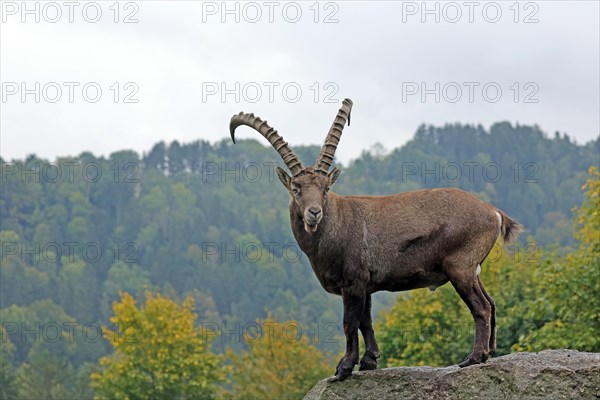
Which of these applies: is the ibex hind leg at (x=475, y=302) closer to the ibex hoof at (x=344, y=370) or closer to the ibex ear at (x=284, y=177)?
the ibex hoof at (x=344, y=370)

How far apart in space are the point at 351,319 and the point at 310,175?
2643mm

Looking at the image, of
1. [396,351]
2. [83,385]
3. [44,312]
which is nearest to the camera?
[396,351]

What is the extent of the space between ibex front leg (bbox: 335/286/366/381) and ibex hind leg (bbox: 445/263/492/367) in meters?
1.61

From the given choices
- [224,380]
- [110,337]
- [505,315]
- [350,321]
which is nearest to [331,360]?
[224,380]

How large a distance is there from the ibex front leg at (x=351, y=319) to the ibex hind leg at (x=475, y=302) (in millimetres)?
1610

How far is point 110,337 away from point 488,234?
174 ft

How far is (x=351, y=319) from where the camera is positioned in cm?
1814

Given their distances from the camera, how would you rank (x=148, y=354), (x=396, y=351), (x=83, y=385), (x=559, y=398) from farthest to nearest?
(x=83, y=385) → (x=148, y=354) → (x=396, y=351) → (x=559, y=398)

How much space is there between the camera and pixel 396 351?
55781mm

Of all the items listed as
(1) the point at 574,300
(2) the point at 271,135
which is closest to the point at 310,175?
(2) the point at 271,135

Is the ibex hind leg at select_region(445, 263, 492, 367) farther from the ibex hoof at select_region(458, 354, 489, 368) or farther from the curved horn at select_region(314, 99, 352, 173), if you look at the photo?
the curved horn at select_region(314, 99, 352, 173)

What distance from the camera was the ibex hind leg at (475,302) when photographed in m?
18.0

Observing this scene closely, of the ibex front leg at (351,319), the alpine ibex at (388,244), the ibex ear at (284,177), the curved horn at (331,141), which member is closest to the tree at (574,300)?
the alpine ibex at (388,244)

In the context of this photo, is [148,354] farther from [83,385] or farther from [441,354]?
[83,385]
